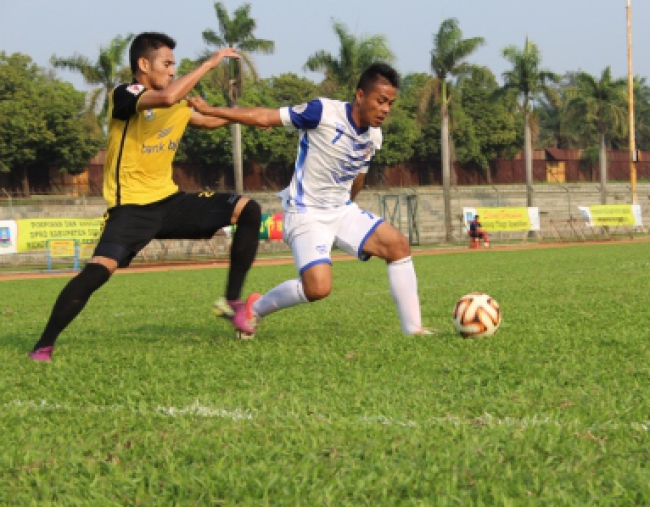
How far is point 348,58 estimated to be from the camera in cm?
4647

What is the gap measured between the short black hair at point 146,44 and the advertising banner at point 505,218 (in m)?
30.8

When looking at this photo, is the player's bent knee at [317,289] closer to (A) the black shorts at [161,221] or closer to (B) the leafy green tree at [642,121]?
(A) the black shorts at [161,221]

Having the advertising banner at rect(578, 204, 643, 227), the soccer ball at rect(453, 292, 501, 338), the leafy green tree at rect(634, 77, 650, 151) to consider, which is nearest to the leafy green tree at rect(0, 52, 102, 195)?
the advertising banner at rect(578, 204, 643, 227)

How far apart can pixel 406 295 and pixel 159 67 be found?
241 centimetres

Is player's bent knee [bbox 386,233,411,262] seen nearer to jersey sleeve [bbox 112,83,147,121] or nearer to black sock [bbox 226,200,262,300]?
black sock [bbox 226,200,262,300]

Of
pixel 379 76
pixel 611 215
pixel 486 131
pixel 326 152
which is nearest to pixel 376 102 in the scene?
pixel 379 76

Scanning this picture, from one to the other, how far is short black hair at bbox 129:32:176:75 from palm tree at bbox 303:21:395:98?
4051cm

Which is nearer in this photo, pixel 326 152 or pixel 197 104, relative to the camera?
pixel 197 104

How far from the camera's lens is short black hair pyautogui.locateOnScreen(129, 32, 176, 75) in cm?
615

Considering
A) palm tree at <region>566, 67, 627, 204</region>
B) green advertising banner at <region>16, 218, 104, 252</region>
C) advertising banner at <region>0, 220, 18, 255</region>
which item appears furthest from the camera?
palm tree at <region>566, 67, 627, 204</region>

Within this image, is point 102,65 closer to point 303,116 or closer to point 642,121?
point 303,116

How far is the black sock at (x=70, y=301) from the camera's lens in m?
5.91

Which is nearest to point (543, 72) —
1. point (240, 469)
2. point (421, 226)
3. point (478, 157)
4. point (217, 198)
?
point (421, 226)

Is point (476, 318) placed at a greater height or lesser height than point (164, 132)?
lesser
